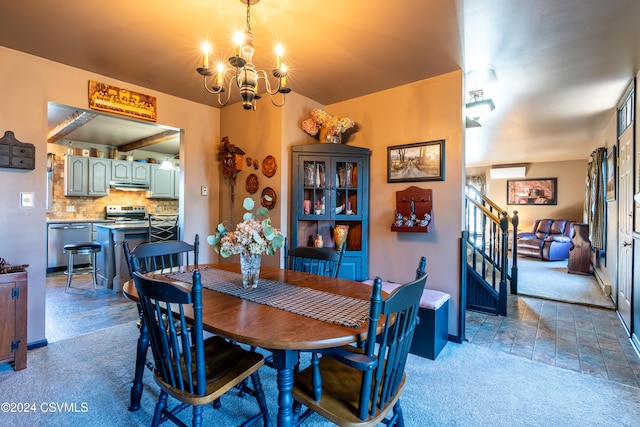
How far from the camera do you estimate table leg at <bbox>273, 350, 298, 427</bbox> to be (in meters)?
1.16

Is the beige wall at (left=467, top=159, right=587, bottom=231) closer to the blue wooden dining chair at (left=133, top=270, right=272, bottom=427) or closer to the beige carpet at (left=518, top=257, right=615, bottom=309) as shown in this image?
the beige carpet at (left=518, top=257, right=615, bottom=309)

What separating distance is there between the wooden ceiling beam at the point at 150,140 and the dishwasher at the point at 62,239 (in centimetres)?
181

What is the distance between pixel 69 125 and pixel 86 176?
1.45 meters

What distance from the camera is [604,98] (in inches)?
138

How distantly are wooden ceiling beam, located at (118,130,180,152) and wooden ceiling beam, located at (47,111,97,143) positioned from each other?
1.08m

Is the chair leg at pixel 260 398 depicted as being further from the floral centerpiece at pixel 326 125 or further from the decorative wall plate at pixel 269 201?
the floral centerpiece at pixel 326 125

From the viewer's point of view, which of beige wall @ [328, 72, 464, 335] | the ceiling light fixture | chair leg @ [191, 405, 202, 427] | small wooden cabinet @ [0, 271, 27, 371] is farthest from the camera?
the ceiling light fixture

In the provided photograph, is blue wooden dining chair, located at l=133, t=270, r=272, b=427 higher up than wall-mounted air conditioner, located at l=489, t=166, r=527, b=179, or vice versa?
wall-mounted air conditioner, located at l=489, t=166, r=527, b=179

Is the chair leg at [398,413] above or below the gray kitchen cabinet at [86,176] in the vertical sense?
below

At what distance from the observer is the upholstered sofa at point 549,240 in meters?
6.80

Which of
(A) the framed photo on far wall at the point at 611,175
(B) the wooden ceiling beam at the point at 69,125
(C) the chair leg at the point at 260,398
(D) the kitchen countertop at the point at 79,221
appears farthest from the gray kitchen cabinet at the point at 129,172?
(A) the framed photo on far wall at the point at 611,175

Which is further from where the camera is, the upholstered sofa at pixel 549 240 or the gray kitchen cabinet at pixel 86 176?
the upholstered sofa at pixel 549 240

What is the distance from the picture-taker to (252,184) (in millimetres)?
3420

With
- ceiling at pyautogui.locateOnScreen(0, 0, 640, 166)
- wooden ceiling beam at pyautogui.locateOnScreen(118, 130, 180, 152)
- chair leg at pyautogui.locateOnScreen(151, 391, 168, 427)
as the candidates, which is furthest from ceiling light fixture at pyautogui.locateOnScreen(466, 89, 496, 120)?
wooden ceiling beam at pyautogui.locateOnScreen(118, 130, 180, 152)
